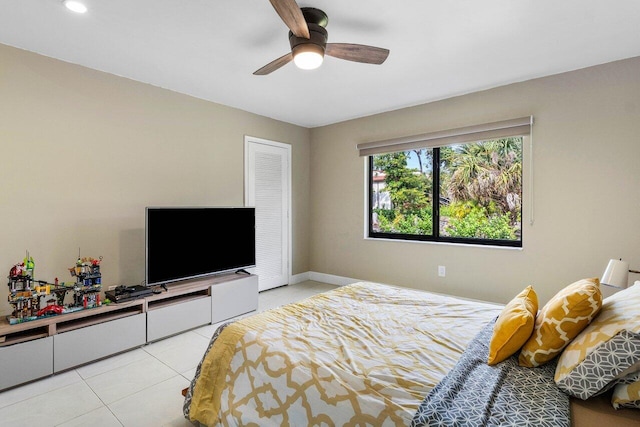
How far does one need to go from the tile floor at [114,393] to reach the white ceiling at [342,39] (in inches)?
99.3

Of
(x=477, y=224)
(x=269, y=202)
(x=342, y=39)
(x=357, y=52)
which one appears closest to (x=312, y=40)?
(x=357, y=52)

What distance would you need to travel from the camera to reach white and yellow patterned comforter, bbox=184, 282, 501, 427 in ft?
3.99

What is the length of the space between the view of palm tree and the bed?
1.94 meters

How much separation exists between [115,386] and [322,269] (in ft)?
10.6

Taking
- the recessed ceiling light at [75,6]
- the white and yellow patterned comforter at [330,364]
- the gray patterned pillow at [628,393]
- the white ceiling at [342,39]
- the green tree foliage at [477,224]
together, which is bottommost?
the white and yellow patterned comforter at [330,364]

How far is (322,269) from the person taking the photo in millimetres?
5094

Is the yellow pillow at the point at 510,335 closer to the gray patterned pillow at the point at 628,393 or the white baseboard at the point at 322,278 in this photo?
the gray patterned pillow at the point at 628,393

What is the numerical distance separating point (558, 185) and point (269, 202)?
11.1 feet

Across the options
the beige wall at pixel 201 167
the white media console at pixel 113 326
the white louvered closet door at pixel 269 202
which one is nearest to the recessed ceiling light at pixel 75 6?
the beige wall at pixel 201 167

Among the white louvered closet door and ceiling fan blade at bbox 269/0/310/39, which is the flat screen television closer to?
the white louvered closet door

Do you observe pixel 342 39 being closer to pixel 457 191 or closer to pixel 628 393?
pixel 457 191

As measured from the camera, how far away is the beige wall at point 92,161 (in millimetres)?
2553

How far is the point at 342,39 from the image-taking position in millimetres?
2520

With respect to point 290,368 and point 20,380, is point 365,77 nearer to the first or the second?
point 290,368
